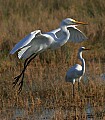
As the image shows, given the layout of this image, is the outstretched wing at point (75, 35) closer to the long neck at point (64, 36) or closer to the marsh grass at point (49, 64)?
the marsh grass at point (49, 64)

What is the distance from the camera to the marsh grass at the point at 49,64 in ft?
27.7

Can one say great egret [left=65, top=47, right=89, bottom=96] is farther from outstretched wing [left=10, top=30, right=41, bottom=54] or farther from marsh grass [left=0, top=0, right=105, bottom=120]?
outstretched wing [left=10, top=30, right=41, bottom=54]

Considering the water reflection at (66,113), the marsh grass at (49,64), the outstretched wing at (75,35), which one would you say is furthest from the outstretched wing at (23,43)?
the outstretched wing at (75,35)

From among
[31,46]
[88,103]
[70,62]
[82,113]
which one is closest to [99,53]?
[70,62]

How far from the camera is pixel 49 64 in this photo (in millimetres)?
11617

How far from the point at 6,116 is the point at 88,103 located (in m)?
1.47

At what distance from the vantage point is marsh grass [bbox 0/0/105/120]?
8.45 m

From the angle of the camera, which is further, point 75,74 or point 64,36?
point 75,74

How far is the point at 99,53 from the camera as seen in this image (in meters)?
12.6

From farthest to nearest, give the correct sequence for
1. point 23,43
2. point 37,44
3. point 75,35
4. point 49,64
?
1. point 49,64
2. point 75,35
3. point 37,44
4. point 23,43

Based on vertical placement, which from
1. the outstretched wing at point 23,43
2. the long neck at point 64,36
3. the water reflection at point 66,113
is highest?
the long neck at point 64,36

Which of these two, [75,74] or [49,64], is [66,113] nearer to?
[75,74]

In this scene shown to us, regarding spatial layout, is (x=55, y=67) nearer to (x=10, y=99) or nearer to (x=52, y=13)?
(x=10, y=99)

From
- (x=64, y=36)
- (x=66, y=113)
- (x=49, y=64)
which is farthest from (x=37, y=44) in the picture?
(x=66, y=113)
